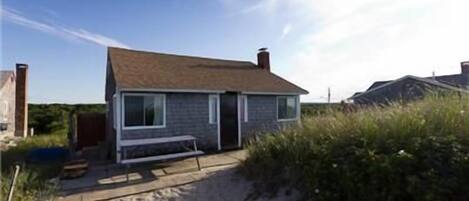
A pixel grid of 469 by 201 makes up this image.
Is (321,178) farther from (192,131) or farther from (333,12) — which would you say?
(192,131)

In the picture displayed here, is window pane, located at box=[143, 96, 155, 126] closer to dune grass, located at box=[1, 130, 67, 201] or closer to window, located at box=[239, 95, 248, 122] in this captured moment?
dune grass, located at box=[1, 130, 67, 201]

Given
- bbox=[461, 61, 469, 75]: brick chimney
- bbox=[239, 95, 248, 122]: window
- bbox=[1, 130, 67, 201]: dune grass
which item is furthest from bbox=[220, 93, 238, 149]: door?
bbox=[461, 61, 469, 75]: brick chimney

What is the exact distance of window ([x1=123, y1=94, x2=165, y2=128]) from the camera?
1161 cm

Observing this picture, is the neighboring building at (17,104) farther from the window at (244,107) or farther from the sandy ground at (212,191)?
the sandy ground at (212,191)

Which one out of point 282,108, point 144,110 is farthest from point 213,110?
point 282,108

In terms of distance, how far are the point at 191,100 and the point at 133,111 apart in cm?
234

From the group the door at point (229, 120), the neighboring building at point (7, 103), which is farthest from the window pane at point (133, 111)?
the neighboring building at point (7, 103)

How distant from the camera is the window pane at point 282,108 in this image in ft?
51.9

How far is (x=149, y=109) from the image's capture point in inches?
476

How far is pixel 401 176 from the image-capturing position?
4602 mm

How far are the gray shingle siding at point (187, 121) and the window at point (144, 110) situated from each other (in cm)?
22

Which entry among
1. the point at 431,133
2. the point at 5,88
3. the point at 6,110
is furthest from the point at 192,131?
the point at 5,88

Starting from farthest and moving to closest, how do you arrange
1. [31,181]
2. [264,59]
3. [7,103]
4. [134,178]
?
[7,103], [264,59], [134,178], [31,181]

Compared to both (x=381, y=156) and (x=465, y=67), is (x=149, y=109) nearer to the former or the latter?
(x=381, y=156)
